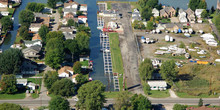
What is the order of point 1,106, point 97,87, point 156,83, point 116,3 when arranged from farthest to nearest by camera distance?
point 116,3 < point 156,83 < point 97,87 < point 1,106

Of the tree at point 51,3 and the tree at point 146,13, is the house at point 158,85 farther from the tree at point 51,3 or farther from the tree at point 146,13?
the tree at point 51,3

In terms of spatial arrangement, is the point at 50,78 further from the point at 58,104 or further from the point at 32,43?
the point at 32,43

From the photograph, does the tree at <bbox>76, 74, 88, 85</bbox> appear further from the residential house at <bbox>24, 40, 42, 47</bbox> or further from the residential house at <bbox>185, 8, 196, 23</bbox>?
the residential house at <bbox>185, 8, 196, 23</bbox>

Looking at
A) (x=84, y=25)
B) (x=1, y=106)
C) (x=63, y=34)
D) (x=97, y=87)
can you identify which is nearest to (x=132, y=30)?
(x=84, y=25)

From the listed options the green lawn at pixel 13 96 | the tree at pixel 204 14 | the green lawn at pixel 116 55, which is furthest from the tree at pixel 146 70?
the tree at pixel 204 14

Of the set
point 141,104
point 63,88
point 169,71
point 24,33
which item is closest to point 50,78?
point 63,88

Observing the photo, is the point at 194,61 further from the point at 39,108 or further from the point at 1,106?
the point at 1,106
